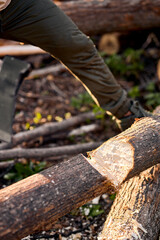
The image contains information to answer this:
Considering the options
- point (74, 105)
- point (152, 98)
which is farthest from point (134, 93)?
point (74, 105)

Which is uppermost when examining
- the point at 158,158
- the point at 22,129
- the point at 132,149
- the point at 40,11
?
the point at 40,11

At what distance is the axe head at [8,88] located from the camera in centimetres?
294

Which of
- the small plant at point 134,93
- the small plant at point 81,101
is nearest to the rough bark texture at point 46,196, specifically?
the small plant at point 81,101

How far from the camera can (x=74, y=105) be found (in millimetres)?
4480

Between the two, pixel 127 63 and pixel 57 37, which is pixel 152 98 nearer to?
pixel 127 63

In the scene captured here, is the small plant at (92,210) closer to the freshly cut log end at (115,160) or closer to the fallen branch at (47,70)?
the freshly cut log end at (115,160)

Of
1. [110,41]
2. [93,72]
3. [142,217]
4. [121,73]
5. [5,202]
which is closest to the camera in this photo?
[5,202]

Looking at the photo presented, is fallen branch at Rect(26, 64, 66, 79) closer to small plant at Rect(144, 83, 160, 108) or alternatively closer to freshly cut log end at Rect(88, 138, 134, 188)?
small plant at Rect(144, 83, 160, 108)

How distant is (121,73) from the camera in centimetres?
522

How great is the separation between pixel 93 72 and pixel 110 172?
1.10 metres

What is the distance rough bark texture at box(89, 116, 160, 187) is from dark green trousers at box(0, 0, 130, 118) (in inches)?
31.3

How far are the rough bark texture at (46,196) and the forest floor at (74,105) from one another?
1.88 feet

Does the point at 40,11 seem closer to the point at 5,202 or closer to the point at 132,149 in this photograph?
the point at 132,149

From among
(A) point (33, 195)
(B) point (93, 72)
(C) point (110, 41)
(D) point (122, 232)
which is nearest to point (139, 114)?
(B) point (93, 72)
